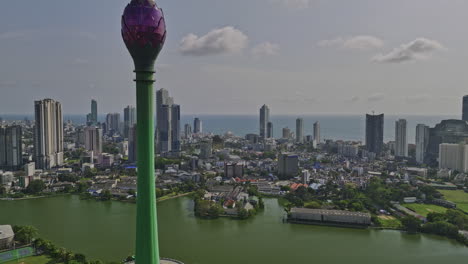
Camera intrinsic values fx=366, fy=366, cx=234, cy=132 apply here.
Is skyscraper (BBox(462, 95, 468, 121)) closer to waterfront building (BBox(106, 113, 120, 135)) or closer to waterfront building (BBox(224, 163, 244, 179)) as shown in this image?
waterfront building (BBox(224, 163, 244, 179))

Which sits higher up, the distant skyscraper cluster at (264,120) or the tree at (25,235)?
the distant skyscraper cluster at (264,120)

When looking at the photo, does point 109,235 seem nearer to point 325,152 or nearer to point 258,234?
point 258,234

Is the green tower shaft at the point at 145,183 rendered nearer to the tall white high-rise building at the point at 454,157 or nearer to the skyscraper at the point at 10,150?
the skyscraper at the point at 10,150

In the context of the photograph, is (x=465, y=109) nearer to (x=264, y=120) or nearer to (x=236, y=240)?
(x=264, y=120)

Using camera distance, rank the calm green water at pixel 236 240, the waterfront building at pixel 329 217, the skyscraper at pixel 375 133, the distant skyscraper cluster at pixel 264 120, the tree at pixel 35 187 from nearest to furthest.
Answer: the calm green water at pixel 236 240
the waterfront building at pixel 329 217
the tree at pixel 35 187
the skyscraper at pixel 375 133
the distant skyscraper cluster at pixel 264 120

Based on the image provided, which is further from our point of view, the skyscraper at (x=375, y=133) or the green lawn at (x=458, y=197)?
the skyscraper at (x=375, y=133)

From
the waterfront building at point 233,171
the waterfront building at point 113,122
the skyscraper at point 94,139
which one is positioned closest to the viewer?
the waterfront building at point 233,171

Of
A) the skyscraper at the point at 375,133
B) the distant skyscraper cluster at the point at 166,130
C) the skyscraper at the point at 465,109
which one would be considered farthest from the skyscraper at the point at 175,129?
the skyscraper at the point at 465,109
